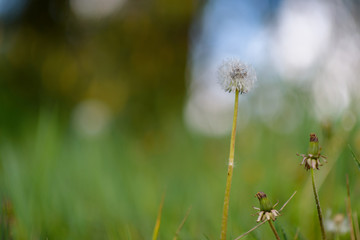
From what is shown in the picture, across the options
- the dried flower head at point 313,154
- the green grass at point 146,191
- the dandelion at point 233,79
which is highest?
the dandelion at point 233,79

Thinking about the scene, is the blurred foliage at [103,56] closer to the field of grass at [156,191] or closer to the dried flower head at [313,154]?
the field of grass at [156,191]

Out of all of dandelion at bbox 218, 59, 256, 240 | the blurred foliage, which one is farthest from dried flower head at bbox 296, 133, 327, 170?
the blurred foliage

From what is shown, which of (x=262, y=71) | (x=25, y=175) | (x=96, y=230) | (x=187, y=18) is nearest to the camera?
(x=96, y=230)

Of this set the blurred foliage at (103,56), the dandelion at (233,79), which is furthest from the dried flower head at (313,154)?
the blurred foliage at (103,56)

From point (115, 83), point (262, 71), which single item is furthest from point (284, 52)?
point (115, 83)

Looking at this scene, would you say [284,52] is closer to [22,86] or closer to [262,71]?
[262,71]

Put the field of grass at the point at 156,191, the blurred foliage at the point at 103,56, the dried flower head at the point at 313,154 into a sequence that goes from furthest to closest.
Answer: the blurred foliage at the point at 103,56
the field of grass at the point at 156,191
the dried flower head at the point at 313,154

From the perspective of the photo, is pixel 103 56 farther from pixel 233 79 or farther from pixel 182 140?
pixel 233 79
